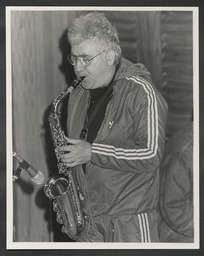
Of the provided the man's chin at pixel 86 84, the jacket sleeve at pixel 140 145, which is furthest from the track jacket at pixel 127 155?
the man's chin at pixel 86 84

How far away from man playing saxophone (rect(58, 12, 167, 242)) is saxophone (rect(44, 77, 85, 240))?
0.04 metres

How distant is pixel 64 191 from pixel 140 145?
43cm

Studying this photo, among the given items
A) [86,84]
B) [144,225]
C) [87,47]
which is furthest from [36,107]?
[144,225]

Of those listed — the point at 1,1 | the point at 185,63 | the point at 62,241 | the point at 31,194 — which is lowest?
the point at 62,241

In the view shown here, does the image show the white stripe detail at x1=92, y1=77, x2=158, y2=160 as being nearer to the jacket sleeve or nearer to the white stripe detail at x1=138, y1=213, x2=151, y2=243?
the jacket sleeve

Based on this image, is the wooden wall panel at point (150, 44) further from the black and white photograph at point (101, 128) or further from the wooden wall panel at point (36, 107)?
the wooden wall panel at point (36, 107)

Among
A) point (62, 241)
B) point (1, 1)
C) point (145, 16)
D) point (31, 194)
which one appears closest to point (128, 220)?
point (62, 241)

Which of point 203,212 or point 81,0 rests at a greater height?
point 81,0

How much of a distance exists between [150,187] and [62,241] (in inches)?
19.6

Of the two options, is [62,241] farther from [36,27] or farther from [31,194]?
[36,27]

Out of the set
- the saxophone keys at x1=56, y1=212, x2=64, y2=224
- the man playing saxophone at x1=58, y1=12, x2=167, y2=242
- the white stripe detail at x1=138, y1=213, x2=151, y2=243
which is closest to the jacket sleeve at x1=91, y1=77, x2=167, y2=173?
the man playing saxophone at x1=58, y1=12, x2=167, y2=242

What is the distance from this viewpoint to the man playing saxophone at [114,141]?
2.03 meters

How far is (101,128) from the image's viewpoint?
2055 mm

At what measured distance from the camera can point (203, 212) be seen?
2.14 metres
